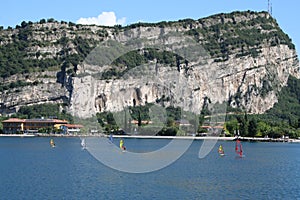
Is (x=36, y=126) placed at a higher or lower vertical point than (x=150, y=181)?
higher

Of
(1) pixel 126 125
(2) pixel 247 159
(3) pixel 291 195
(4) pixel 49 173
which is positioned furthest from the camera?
(1) pixel 126 125

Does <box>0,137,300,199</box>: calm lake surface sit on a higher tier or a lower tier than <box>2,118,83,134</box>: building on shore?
lower

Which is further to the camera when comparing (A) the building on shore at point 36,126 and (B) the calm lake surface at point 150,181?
(A) the building on shore at point 36,126

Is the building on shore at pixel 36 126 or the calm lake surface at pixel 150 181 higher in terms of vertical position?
the building on shore at pixel 36 126

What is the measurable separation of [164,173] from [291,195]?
15.3 m

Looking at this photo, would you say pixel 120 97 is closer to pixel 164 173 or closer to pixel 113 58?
pixel 113 58

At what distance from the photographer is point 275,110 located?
198625mm

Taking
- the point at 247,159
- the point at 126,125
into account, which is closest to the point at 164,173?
→ the point at 247,159

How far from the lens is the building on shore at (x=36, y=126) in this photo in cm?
17050

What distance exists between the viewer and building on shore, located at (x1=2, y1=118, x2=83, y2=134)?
170 m

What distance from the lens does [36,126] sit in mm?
175250

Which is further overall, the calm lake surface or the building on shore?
the building on shore

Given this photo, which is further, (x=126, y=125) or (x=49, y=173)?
(x=126, y=125)

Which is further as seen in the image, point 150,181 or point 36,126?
point 36,126
